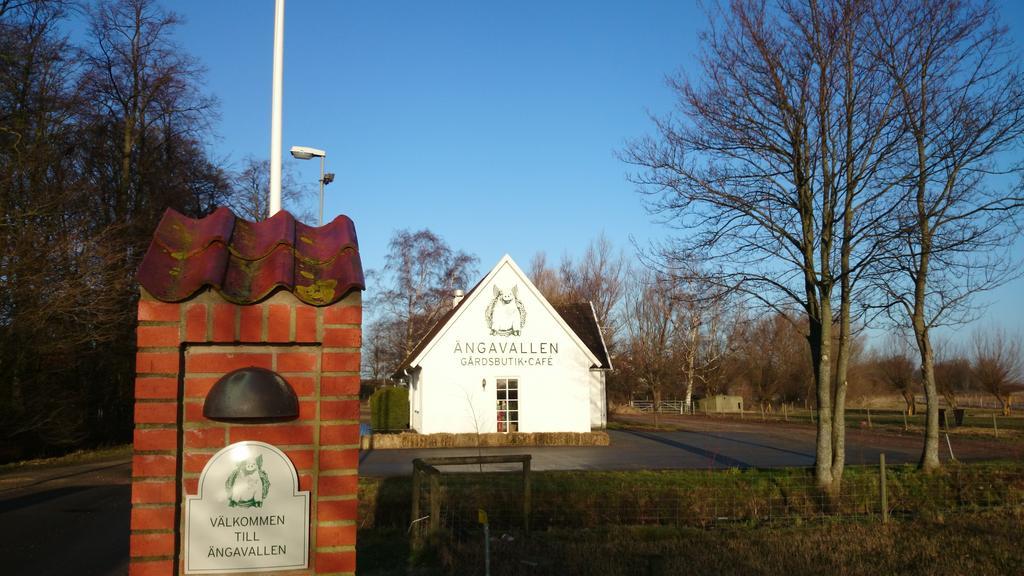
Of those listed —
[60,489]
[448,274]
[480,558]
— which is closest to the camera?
[480,558]

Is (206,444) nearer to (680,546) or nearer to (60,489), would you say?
(680,546)

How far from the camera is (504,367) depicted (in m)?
27.8

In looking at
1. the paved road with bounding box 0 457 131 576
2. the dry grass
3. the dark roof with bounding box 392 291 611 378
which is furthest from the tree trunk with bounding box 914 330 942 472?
the dark roof with bounding box 392 291 611 378

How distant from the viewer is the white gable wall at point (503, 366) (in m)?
27.3

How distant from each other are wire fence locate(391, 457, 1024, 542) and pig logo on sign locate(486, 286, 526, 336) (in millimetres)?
13414

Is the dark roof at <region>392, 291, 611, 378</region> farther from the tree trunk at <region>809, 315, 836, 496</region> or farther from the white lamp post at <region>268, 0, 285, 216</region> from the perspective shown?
the white lamp post at <region>268, 0, 285, 216</region>

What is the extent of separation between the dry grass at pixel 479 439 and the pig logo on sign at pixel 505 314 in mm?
3795

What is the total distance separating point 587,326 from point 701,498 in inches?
934

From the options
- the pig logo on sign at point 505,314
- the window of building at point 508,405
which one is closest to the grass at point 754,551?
the window of building at point 508,405

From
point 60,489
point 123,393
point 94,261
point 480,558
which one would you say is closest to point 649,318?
point 123,393

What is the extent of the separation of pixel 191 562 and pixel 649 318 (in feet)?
193

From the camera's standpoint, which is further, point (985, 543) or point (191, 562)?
point (985, 543)

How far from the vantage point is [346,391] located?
10.8ft

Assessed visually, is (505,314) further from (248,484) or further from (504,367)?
(248,484)
